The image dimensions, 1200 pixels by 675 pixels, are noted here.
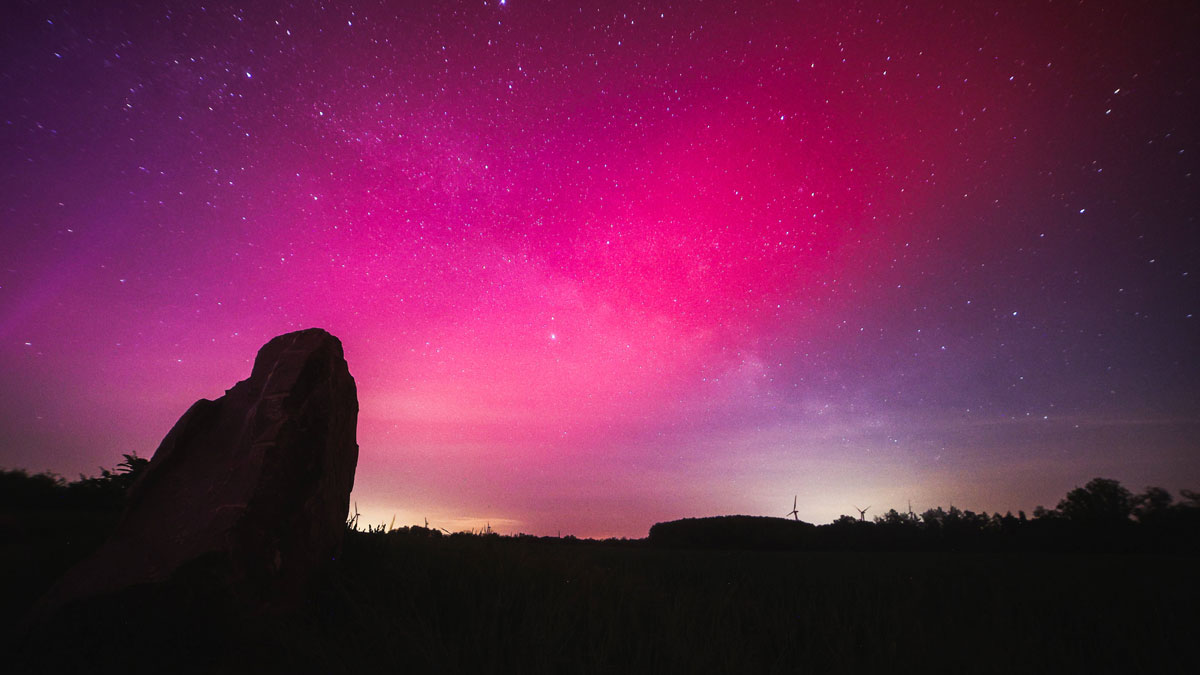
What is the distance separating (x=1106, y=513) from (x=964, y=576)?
20347mm

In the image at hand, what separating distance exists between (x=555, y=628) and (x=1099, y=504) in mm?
31386

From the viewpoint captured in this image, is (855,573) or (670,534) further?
(670,534)

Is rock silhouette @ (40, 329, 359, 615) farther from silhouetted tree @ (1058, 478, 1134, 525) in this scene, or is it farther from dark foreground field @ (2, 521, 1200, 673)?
silhouetted tree @ (1058, 478, 1134, 525)

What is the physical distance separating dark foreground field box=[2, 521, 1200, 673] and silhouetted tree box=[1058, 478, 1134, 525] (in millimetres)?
19140

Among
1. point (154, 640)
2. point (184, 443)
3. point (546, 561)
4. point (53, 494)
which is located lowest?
point (154, 640)

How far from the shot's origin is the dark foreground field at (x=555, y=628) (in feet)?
10.6

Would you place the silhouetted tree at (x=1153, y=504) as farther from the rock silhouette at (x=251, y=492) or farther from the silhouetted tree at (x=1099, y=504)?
the rock silhouette at (x=251, y=492)

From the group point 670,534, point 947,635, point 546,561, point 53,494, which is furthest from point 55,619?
point 670,534

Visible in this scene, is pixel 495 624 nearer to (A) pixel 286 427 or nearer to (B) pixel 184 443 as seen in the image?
(A) pixel 286 427

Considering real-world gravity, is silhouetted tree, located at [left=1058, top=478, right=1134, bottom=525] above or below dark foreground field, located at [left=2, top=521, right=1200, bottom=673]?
above

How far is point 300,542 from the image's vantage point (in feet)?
13.7

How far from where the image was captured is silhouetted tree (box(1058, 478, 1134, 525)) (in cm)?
1981

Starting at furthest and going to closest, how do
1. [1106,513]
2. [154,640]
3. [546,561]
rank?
[1106,513] < [546,561] < [154,640]

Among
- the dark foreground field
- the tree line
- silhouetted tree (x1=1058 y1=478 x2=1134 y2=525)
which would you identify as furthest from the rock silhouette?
silhouetted tree (x1=1058 y1=478 x2=1134 y2=525)
